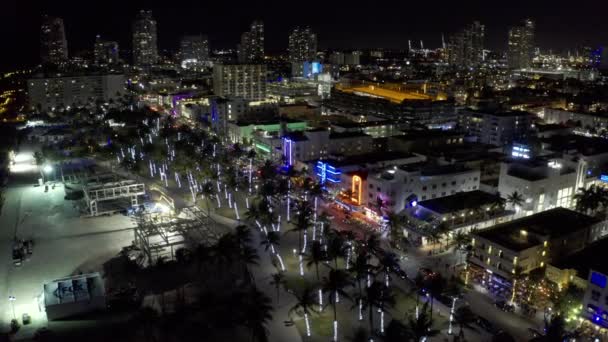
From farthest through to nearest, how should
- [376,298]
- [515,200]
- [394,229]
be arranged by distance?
[515,200] → [394,229] → [376,298]

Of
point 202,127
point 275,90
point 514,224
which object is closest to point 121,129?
point 202,127

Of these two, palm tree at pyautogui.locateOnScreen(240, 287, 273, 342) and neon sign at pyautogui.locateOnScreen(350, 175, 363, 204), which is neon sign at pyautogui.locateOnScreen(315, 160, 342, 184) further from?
palm tree at pyautogui.locateOnScreen(240, 287, 273, 342)

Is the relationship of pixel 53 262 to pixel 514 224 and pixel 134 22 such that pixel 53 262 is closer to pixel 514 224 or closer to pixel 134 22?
pixel 514 224

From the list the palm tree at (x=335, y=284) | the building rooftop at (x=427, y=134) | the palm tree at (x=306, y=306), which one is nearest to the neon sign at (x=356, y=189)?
the palm tree at (x=306, y=306)

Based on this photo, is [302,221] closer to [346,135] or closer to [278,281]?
[278,281]

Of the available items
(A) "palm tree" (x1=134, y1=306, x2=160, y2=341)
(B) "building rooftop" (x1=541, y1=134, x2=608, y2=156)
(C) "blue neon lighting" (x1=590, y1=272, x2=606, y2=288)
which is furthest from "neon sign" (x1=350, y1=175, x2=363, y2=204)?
(A) "palm tree" (x1=134, y1=306, x2=160, y2=341)

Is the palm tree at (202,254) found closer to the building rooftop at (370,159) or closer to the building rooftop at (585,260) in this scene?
the building rooftop at (370,159)

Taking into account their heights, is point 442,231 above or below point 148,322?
above

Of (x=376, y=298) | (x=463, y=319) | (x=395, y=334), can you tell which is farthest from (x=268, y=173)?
(x=395, y=334)
